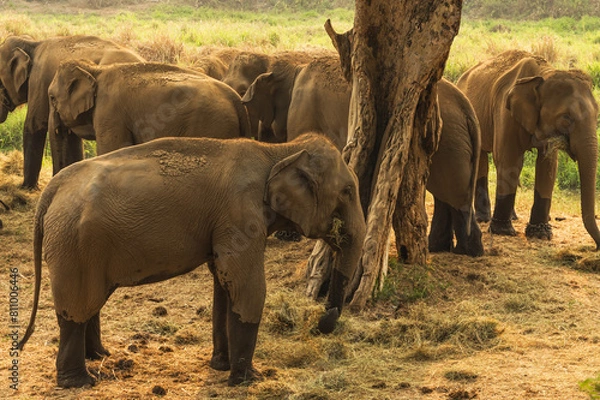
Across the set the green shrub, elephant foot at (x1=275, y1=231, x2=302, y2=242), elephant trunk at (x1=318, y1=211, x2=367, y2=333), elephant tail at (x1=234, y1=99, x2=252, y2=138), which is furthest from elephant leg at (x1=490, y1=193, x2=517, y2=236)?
the green shrub

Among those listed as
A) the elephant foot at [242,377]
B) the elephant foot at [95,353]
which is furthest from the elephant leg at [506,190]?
the elephant foot at [95,353]

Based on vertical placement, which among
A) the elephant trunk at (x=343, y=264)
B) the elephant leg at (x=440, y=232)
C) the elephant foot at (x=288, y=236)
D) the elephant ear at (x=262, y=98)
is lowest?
the elephant foot at (x=288, y=236)

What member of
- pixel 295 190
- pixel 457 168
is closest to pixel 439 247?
pixel 457 168

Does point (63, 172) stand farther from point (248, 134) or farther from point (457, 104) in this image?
point (457, 104)

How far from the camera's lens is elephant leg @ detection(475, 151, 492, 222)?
11.6 m

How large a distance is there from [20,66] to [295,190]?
748cm

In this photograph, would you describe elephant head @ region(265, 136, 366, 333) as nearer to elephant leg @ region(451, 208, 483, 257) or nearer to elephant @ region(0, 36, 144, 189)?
elephant leg @ region(451, 208, 483, 257)

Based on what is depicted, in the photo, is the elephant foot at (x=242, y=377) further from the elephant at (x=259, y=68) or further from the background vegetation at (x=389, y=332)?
the elephant at (x=259, y=68)

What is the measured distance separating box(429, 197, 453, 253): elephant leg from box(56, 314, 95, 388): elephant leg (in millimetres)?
4522

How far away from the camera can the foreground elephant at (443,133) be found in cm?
923

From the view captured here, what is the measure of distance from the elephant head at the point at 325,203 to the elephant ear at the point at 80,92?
13.7ft

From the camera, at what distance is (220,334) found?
6.37m

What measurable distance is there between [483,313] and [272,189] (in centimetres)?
258

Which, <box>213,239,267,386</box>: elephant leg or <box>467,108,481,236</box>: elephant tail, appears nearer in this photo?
<box>213,239,267,386</box>: elephant leg
